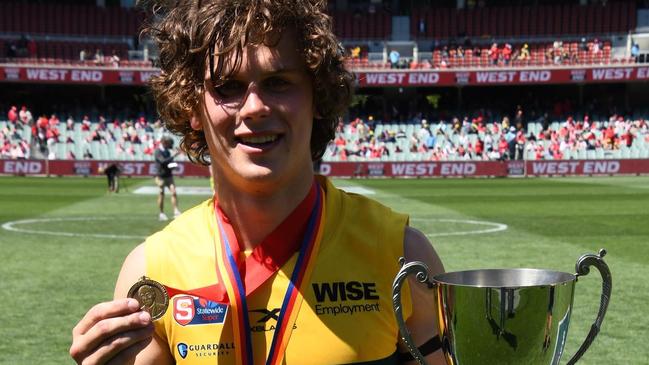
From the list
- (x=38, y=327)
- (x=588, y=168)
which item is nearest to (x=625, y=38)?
(x=588, y=168)

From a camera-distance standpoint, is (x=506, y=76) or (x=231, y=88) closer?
(x=231, y=88)

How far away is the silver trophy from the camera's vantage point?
215 centimetres

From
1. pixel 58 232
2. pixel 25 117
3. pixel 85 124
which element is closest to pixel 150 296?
pixel 58 232

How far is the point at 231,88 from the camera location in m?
2.35

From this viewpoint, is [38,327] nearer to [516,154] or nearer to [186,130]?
[186,130]

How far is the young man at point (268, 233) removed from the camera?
2316 millimetres

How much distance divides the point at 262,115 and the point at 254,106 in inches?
1.2

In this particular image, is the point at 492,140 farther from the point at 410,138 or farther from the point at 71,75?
the point at 71,75

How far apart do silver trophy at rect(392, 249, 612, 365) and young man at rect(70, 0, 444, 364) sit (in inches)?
8.3

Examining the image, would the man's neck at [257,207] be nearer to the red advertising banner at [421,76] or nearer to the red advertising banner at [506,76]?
the red advertising banner at [421,76]

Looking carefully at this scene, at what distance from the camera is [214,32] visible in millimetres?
2326

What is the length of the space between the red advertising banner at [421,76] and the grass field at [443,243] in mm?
16801

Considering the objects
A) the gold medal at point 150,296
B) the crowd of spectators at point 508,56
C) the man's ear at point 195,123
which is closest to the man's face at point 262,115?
the man's ear at point 195,123

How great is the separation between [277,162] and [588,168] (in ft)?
127
